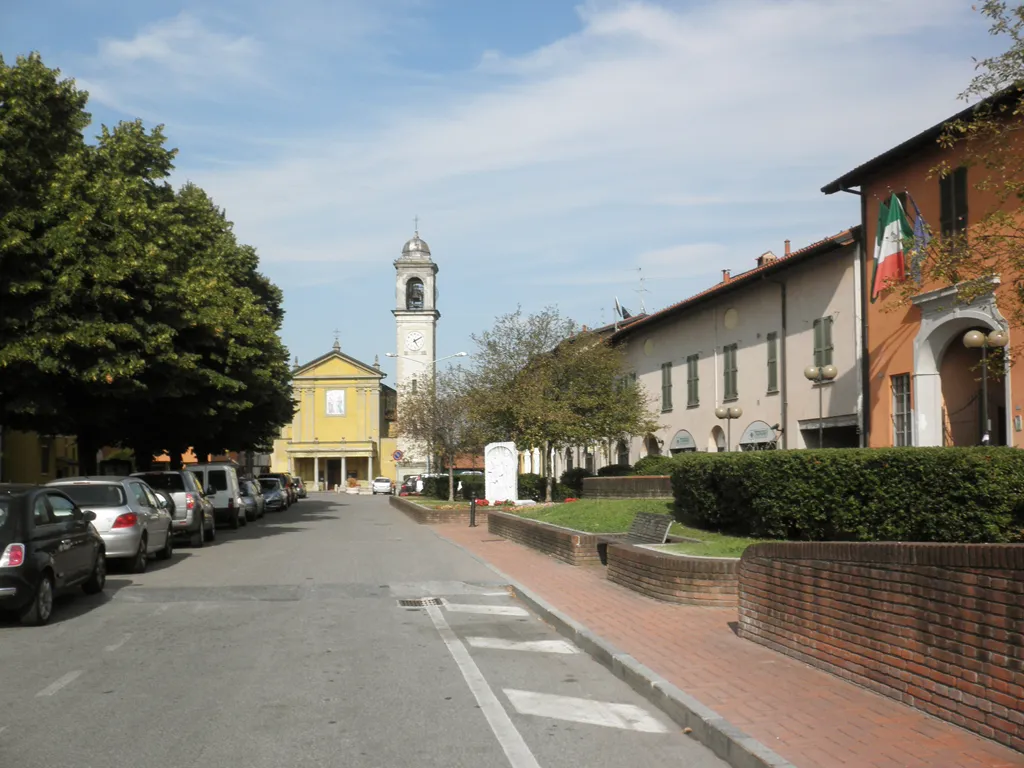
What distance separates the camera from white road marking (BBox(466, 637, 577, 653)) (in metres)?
10.2

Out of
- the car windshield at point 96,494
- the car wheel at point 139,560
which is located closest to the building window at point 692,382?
the car wheel at point 139,560

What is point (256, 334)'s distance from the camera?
32.3 m

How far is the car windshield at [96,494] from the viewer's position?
17344 mm

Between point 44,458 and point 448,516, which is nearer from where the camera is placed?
point 448,516

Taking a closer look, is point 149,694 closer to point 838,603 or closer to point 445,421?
point 838,603

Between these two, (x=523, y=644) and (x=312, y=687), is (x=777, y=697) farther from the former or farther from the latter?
(x=523, y=644)

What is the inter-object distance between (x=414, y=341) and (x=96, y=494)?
70874mm

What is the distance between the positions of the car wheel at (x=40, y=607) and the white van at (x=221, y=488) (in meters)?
21.2

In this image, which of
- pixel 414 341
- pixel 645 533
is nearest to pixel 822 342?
pixel 645 533

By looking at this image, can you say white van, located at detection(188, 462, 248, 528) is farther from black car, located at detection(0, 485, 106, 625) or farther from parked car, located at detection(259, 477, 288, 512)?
black car, located at detection(0, 485, 106, 625)

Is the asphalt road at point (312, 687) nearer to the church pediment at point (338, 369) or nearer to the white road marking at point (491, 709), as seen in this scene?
the white road marking at point (491, 709)

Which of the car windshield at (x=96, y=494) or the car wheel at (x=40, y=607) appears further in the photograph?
the car windshield at (x=96, y=494)

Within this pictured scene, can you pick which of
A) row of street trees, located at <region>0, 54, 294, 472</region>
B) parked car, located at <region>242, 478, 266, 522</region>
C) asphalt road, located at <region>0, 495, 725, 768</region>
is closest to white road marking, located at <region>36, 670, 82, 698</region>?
asphalt road, located at <region>0, 495, 725, 768</region>

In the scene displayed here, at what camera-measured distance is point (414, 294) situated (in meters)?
89.1
